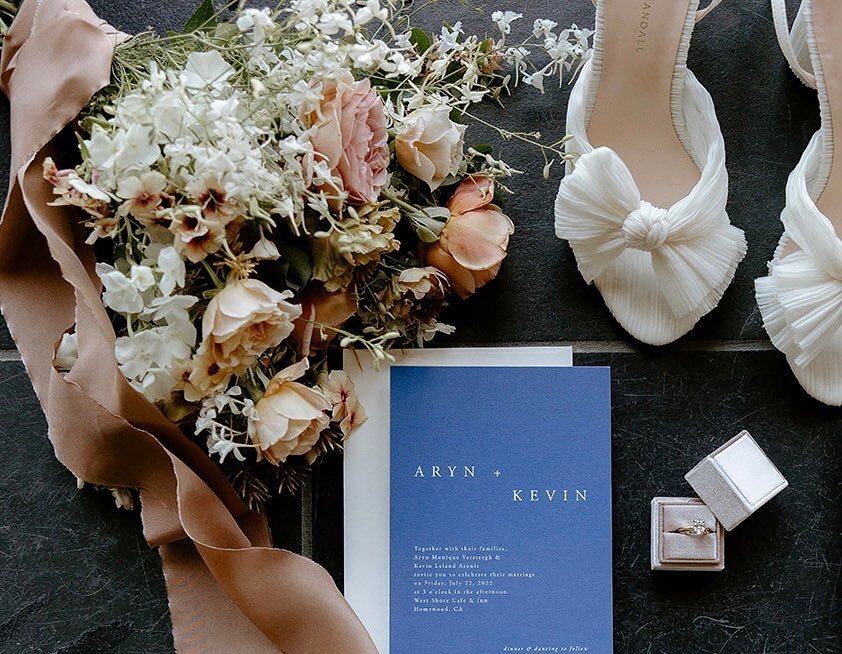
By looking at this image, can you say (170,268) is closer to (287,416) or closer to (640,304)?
(287,416)

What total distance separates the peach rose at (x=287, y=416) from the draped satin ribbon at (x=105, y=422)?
2.7 inches

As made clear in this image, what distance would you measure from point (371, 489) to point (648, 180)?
39 cm

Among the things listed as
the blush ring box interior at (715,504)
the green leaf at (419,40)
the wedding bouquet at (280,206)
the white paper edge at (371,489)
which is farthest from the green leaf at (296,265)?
the blush ring box interior at (715,504)

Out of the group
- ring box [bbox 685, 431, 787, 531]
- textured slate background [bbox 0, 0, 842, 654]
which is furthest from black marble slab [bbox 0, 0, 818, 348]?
ring box [bbox 685, 431, 787, 531]

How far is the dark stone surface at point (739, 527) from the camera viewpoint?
0.83m

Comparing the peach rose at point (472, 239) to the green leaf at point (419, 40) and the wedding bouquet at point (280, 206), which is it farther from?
the green leaf at point (419, 40)

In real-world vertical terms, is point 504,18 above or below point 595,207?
above

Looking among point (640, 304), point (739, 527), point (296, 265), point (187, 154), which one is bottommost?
point (739, 527)

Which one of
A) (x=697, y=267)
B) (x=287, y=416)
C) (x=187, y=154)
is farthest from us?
(x=697, y=267)

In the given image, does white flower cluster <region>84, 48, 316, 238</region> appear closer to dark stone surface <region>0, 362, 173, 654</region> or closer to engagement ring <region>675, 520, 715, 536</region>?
dark stone surface <region>0, 362, 173, 654</region>

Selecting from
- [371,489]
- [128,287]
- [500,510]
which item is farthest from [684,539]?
[128,287]

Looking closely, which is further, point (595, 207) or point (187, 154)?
point (595, 207)

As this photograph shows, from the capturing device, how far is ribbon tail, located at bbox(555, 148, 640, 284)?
792mm

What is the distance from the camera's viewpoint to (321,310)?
0.75 metres
